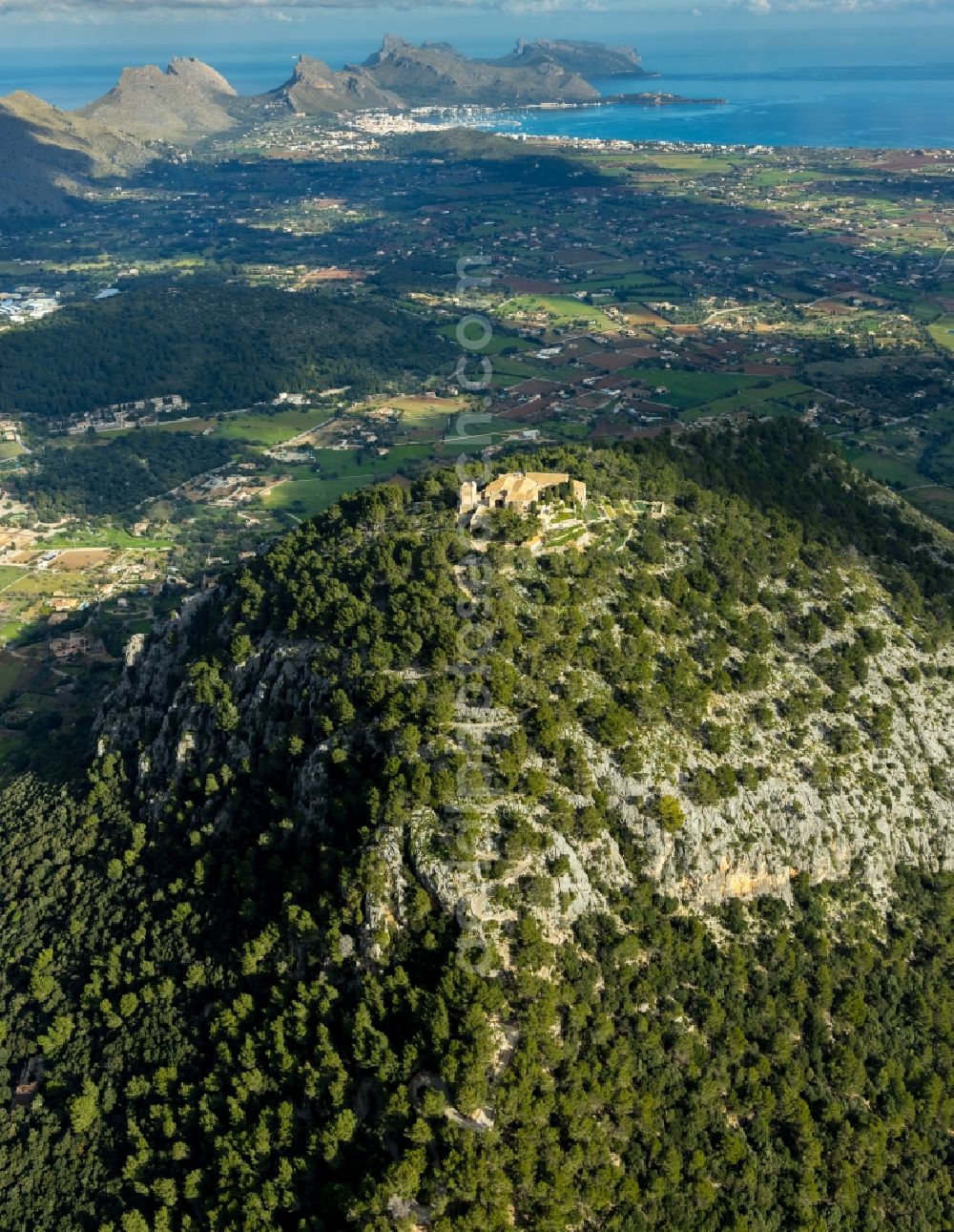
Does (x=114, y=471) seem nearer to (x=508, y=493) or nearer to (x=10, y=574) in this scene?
(x=10, y=574)

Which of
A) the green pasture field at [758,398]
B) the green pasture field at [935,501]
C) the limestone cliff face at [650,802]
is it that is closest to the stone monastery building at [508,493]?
the limestone cliff face at [650,802]

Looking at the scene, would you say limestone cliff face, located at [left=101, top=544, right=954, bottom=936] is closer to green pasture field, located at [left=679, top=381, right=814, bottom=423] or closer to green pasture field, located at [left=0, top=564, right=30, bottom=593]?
green pasture field, located at [left=0, top=564, right=30, bottom=593]

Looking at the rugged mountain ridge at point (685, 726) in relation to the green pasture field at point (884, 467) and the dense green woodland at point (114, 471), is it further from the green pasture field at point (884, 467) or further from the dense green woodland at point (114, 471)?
the dense green woodland at point (114, 471)

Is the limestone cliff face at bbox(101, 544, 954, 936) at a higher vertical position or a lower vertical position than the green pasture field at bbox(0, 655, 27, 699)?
higher

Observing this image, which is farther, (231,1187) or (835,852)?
(835,852)

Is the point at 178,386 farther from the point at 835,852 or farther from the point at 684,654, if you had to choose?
the point at 835,852

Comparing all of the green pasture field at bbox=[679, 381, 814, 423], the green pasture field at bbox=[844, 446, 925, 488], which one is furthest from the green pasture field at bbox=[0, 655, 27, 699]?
the green pasture field at bbox=[844, 446, 925, 488]

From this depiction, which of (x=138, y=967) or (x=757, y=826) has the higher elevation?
(x=757, y=826)

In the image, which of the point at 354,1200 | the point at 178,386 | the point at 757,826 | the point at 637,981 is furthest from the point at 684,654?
the point at 178,386
